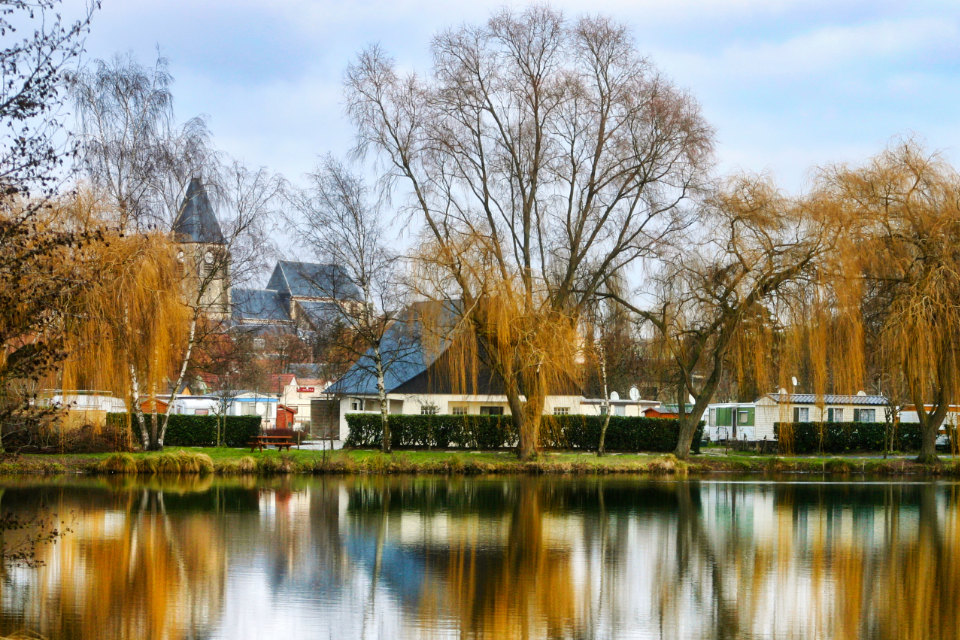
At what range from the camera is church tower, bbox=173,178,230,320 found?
3136cm

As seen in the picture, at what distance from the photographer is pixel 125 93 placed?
1228 inches

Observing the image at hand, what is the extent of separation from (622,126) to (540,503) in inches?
585

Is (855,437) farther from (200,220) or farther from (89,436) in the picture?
(89,436)

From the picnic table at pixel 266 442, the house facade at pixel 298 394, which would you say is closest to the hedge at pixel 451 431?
the picnic table at pixel 266 442

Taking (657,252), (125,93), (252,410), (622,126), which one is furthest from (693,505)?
(252,410)

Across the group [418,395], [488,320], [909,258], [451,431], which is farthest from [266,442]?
[909,258]

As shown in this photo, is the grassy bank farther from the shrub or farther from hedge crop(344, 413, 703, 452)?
hedge crop(344, 413, 703, 452)

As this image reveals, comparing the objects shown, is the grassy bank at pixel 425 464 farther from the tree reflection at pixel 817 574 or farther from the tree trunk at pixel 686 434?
the tree reflection at pixel 817 574

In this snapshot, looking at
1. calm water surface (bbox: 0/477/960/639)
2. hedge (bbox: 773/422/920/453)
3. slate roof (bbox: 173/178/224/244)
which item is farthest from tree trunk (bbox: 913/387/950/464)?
slate roof (bbox: 173/178/224/244)

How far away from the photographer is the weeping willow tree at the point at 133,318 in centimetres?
2456

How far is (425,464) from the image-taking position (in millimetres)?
31094

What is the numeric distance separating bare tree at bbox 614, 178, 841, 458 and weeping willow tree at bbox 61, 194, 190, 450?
1485cm

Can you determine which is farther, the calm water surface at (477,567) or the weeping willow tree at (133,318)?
the weeping willow tree at (133,318)

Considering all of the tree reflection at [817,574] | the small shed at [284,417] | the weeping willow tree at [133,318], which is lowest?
the tree reflection at [817,574]
